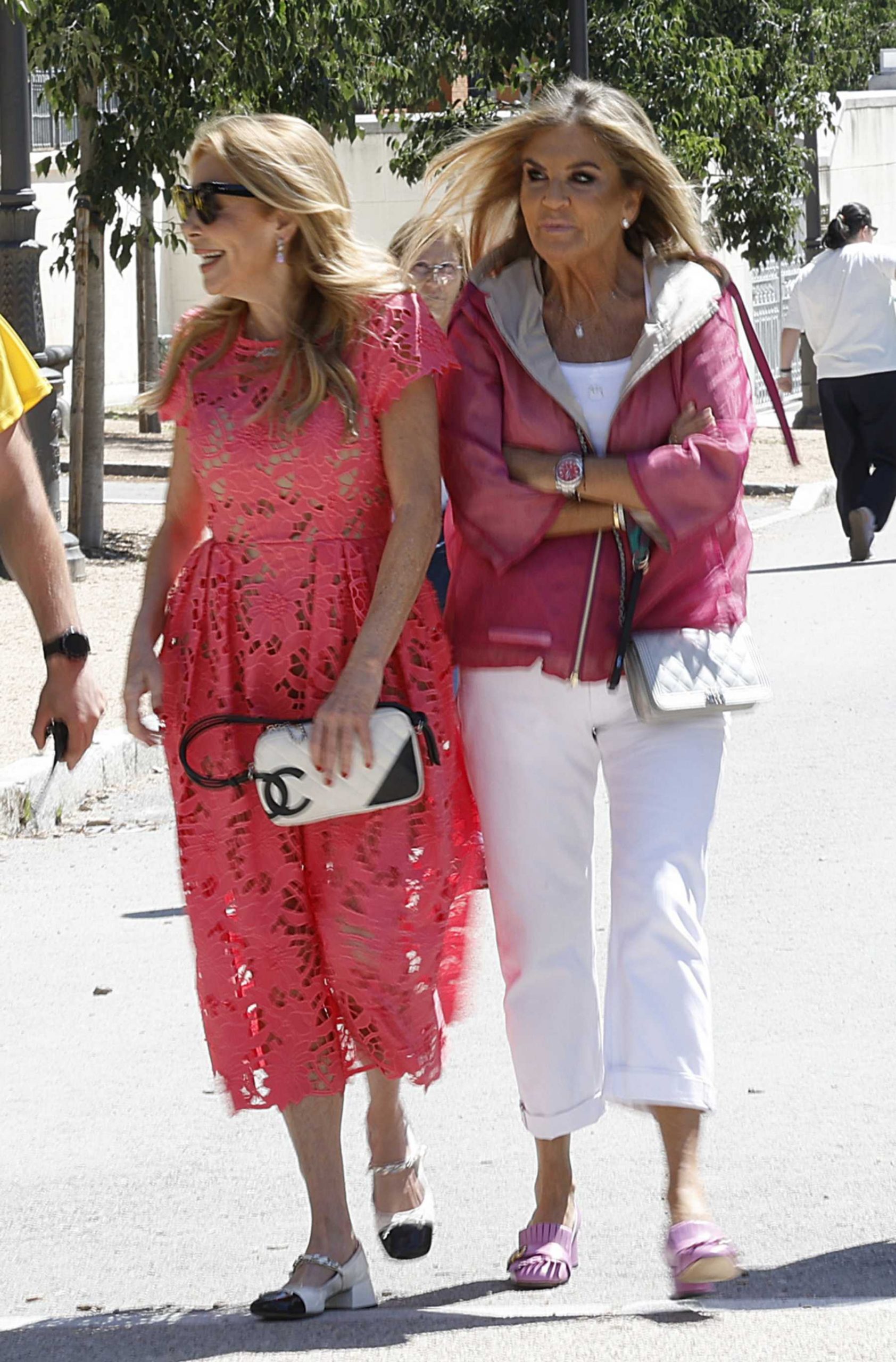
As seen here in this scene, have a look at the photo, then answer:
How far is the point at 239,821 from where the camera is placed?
354 centimetres

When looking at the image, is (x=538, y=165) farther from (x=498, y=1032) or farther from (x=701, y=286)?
(x=498, y=1032)

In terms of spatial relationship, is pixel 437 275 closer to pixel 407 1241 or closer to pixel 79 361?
pixel 407 1241

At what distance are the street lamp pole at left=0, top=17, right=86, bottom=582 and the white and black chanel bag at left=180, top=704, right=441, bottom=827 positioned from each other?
7976 millimetres

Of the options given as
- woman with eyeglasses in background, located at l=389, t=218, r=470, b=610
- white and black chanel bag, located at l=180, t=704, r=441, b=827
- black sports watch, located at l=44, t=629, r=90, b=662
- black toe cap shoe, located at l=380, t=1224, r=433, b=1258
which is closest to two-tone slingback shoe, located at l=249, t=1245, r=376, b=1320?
black toe cap shoe, located at l=380, t=1224, r=433, b=1258

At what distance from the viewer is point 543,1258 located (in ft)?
11.7

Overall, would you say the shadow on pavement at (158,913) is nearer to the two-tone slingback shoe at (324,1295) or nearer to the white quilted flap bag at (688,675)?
the two-tone slingback shoe at (324,1295)

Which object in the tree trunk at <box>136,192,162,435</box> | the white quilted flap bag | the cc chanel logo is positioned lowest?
the tree trunk at <box>136,192,162,435</box>

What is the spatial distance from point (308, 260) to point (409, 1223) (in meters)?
1.69

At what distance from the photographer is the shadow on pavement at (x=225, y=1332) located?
330 cm

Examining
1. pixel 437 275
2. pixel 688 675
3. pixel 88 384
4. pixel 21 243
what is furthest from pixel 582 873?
pixel 88 384

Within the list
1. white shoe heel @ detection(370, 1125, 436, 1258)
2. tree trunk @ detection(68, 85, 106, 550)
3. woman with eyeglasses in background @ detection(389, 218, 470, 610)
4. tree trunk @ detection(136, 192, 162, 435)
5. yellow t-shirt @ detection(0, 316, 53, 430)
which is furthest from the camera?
tree trunk @ detection(136, 192, 162, 435)

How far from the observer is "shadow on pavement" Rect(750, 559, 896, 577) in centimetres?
1233

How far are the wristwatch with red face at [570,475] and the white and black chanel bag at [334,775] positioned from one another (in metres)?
0.46

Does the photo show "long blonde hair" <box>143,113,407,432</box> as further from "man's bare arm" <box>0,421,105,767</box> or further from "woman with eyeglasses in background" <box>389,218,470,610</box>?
"woman with eyeglasses in background" <box>389,218,470,610</box>
